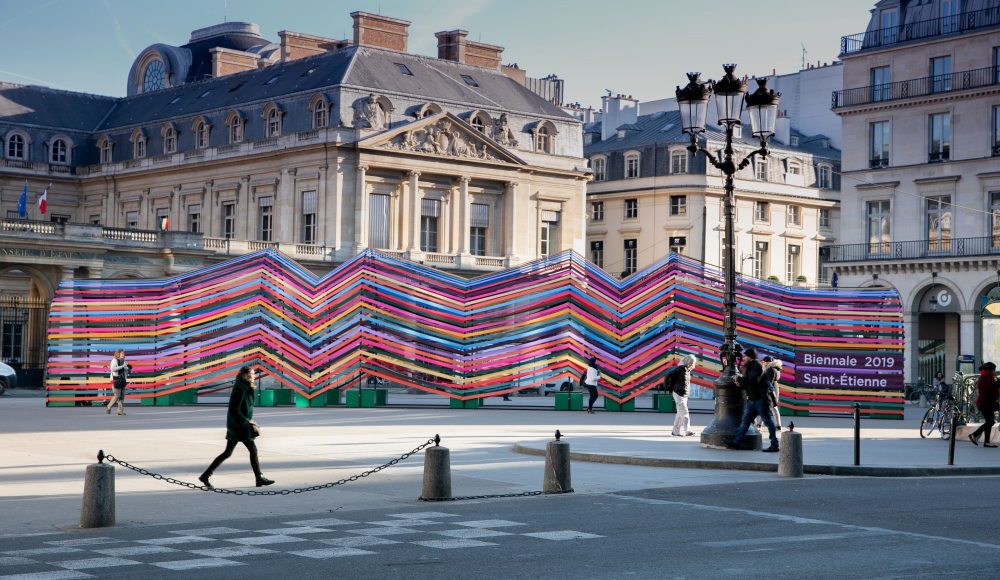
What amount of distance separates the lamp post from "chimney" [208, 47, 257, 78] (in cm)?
5653

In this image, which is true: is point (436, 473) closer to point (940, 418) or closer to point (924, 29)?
point (940, 418)

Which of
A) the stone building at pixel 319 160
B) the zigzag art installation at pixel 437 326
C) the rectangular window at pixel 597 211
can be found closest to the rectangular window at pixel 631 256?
the rectangular window at pixel 597 211

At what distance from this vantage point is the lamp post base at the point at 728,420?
65.4 ft

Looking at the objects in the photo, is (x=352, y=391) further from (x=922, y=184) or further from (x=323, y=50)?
(x=323, y=50)

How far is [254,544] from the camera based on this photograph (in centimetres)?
1068

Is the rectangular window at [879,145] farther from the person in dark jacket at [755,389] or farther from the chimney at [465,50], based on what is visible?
the person in dark jacket at [755,389]

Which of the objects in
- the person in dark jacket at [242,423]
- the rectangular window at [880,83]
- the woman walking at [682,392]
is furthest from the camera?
the rectangular window at [880,83]

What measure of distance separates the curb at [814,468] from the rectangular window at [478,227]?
4763 cm

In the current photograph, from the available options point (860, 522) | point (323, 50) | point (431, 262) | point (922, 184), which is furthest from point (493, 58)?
point (860, 522)

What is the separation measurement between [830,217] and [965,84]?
3343 centimetres

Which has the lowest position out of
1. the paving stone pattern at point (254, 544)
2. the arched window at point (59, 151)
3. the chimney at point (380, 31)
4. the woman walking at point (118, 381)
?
the paving stone pattern at point (254, 544)

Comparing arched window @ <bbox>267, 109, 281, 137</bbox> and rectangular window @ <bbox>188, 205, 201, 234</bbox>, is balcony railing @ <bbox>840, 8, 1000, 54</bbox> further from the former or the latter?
rectangular window @ <bbox>188, 205, 201, 234</bbox>

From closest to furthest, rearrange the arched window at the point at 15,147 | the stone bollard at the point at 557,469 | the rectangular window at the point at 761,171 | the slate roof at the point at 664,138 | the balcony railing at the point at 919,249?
the stone bollard at the point at 557,469 → the balcony railing at the point at 919,249 → the arched window at the point at 15,147 → the slate roof at the point at 664,138 → the rectangular window at the point at 761,171

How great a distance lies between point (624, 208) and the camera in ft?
246
